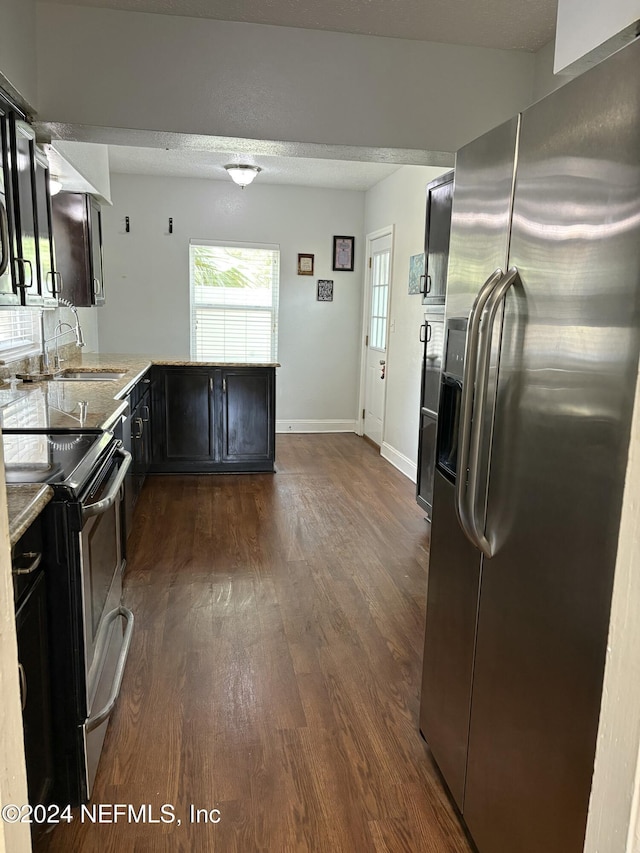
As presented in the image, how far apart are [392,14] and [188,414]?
10.5ft

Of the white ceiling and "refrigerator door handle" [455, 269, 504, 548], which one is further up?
the white ceiling

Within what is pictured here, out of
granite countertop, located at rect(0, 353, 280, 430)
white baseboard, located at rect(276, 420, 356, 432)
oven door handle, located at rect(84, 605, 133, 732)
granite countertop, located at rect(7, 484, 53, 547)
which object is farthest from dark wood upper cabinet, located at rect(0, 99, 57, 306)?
white baseboard, located at rect(276, 420, 356, 432)

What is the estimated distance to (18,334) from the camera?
11.5 feet

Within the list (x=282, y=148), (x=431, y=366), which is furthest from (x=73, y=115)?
(x=431, y=366)

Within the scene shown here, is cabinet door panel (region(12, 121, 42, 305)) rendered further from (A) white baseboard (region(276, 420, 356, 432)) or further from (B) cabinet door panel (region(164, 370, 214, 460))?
(A) white baseboard (region(276, 420, 356, 432))

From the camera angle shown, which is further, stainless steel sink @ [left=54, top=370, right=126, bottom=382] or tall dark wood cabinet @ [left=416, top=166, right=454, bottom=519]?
stainless steel sink @ [left=54, top=370, right=126, bottom=382]

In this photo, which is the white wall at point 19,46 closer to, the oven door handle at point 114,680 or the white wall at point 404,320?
the oven door handle at point 114,680

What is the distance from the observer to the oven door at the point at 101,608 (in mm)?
1618

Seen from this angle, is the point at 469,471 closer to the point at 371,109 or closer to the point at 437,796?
the point at 437,796

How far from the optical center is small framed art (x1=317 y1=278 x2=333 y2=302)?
6605 millimetres

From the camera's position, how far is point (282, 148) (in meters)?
2.67

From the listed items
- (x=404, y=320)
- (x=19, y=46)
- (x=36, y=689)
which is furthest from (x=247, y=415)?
(x=36, y=689)

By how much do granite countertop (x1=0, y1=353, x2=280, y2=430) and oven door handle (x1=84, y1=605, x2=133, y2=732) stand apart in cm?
67

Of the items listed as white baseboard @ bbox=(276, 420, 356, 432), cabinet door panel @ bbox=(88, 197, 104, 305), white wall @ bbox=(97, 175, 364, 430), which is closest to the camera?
cabinet door panel @ bbox=(88, 197, 104, 305)
